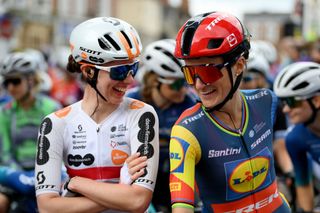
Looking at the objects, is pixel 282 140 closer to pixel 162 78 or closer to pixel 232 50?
pixel 162 78

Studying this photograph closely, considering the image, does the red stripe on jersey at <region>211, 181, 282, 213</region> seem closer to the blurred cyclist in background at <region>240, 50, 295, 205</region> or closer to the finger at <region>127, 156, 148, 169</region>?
the finger at <region>127, 156, 148, 169</region>

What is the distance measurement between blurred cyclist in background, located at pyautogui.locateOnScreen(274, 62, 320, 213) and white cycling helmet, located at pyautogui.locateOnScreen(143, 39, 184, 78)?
1.01m

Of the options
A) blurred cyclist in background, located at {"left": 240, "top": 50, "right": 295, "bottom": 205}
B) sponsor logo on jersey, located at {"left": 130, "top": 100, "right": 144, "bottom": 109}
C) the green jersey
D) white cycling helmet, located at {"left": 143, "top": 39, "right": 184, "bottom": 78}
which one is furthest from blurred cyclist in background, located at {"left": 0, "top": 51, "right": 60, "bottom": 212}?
sponsor logo on jersey, located at {"left": 130, "top": 100, "right": 144, "bottom": 109}

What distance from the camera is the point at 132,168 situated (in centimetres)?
388

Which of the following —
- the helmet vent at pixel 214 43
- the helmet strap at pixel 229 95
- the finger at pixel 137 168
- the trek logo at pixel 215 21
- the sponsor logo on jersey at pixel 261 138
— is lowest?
the finger at pixel 137 168

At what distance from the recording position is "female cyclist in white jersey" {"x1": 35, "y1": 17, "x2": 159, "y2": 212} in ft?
12.8

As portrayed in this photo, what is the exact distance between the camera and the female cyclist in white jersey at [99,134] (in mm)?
3908

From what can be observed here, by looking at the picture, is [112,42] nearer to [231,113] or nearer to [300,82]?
[231,113]

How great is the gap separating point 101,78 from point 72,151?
0.49 metres

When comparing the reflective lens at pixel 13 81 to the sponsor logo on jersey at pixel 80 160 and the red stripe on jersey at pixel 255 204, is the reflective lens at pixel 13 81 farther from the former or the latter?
the red stripe on jersey at pixel 255 204

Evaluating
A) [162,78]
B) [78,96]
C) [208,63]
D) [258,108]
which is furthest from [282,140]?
[78,96]

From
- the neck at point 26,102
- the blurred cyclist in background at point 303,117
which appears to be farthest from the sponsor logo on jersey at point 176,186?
the neck at point 26,102

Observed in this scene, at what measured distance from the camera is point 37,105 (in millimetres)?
7453

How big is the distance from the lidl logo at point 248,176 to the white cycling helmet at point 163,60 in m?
2.38
